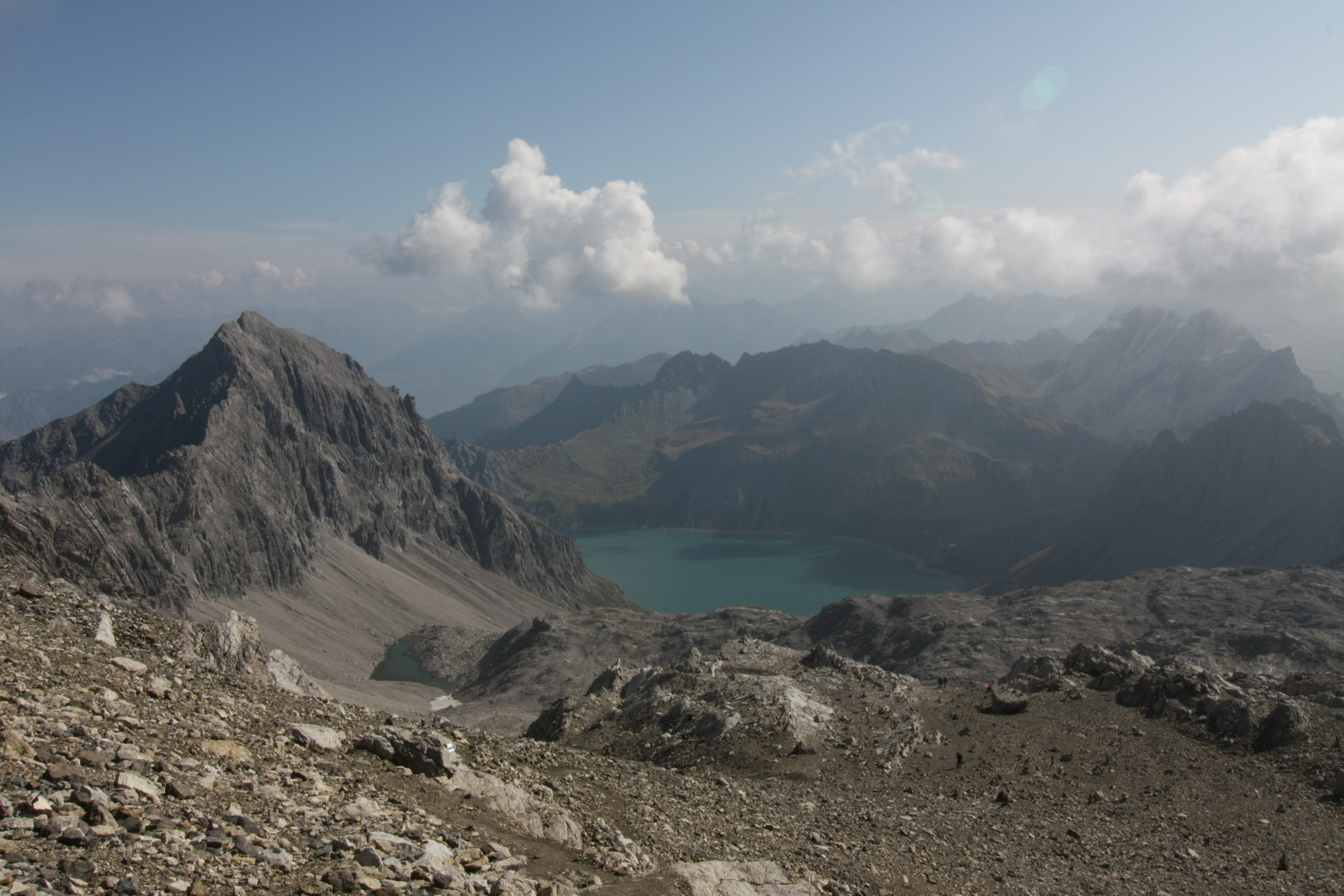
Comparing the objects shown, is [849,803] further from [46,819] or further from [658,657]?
[658,657]

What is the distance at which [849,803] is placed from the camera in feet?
93.1

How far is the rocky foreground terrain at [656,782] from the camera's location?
1376cm

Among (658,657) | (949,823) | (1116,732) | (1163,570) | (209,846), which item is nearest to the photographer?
(209,846)

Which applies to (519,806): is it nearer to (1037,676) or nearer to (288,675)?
(288,675)

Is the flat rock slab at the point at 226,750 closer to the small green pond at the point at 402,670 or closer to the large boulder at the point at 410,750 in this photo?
the large boulder at the point at 410,750

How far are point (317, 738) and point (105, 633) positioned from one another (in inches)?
306

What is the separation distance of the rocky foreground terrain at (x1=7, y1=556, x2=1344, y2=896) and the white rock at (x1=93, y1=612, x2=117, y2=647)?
0.06 metres

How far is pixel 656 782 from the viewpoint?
2708 centimetres

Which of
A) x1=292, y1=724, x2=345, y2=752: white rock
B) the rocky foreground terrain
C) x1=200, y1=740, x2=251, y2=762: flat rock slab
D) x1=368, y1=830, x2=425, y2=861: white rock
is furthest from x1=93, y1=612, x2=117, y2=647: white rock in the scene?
→ x1=368, y1=830, x2=425, y2=861: white rock

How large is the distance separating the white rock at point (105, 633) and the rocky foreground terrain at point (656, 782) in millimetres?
62

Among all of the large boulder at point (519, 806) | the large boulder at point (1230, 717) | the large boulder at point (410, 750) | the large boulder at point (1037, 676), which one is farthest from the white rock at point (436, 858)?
the large boulder at point (1037, 676)

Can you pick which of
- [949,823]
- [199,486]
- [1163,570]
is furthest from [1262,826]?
[199,486]

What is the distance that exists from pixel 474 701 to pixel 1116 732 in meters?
94.0

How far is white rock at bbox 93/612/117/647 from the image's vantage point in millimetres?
22180
